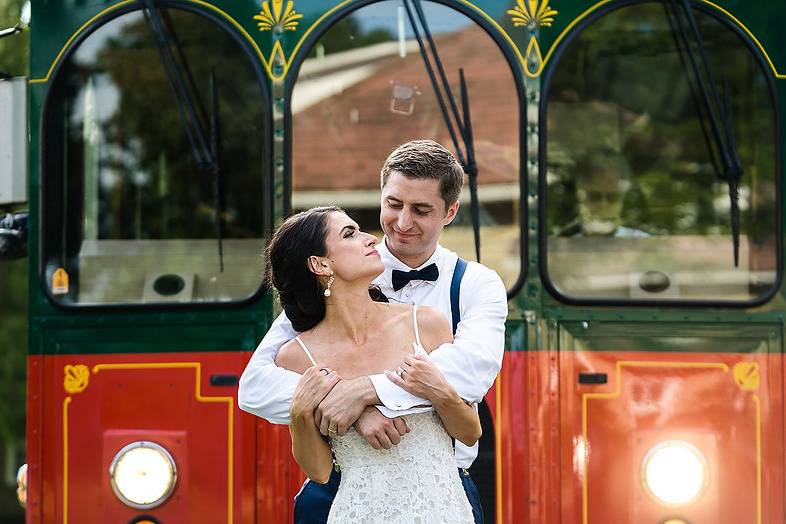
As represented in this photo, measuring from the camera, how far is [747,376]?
3924mm

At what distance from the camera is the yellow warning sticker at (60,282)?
4.11m

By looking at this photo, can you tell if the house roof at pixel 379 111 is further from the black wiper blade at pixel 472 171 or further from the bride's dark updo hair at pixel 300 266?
the bride's dark updo hair at pixel 300 266

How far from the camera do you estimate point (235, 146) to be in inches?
175

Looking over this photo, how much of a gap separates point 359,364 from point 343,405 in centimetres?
13

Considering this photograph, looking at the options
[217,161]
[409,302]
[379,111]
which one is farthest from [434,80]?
[409,302]

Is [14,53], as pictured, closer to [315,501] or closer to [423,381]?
[315,501]

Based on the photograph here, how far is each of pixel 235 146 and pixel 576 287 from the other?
142cm

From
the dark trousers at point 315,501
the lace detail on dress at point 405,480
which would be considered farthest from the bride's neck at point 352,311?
the dark trousers at point 315,501

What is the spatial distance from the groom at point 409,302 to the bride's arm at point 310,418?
0.08 ft

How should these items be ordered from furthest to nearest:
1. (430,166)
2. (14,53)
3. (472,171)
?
1. (14,53)
2. (472,171)
3. (430,166)

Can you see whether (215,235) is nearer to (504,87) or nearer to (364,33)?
(364,33)

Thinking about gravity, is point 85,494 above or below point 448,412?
below

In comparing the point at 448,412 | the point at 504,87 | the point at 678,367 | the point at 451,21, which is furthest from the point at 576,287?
the point at 448,412

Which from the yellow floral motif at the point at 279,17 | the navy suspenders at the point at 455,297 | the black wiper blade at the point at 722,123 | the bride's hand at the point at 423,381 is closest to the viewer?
the bride's hand at the point at 423,381
